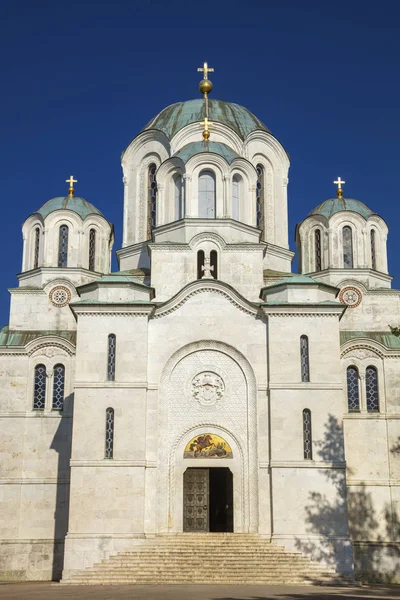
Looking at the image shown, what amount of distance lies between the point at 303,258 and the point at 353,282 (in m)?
2.19

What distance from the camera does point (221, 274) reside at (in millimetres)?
25094

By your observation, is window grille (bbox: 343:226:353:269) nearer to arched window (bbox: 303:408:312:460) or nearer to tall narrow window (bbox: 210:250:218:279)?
tall narrow window (bbox: 210:250:218:279)

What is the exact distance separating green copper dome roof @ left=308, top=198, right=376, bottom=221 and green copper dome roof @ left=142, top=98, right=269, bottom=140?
355 cm

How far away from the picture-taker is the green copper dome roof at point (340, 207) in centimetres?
2877

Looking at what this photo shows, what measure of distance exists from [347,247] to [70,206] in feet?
31.5

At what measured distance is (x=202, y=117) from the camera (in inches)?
1161

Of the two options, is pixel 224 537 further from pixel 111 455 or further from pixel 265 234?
pixel 265 234

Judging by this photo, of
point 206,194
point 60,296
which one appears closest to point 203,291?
point 206,194

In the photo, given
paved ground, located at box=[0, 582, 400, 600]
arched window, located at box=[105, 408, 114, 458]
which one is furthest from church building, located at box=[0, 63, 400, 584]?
paved ground, located at box=[0, 582, 400, 600]

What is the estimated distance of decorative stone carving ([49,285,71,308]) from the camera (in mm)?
27844

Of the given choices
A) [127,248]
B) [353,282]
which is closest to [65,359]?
[127,248]

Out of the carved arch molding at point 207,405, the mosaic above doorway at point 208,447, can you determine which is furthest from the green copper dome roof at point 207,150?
the mosaic above doorway at point 208,447

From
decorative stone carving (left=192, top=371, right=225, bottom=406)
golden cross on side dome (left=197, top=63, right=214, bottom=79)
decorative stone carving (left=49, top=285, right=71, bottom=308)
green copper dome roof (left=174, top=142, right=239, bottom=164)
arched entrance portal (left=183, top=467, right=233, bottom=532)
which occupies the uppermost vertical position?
golden cross on side dome (left=197, top=63, right=214, bottom=79)

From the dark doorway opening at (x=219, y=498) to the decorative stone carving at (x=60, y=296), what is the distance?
7.50m
